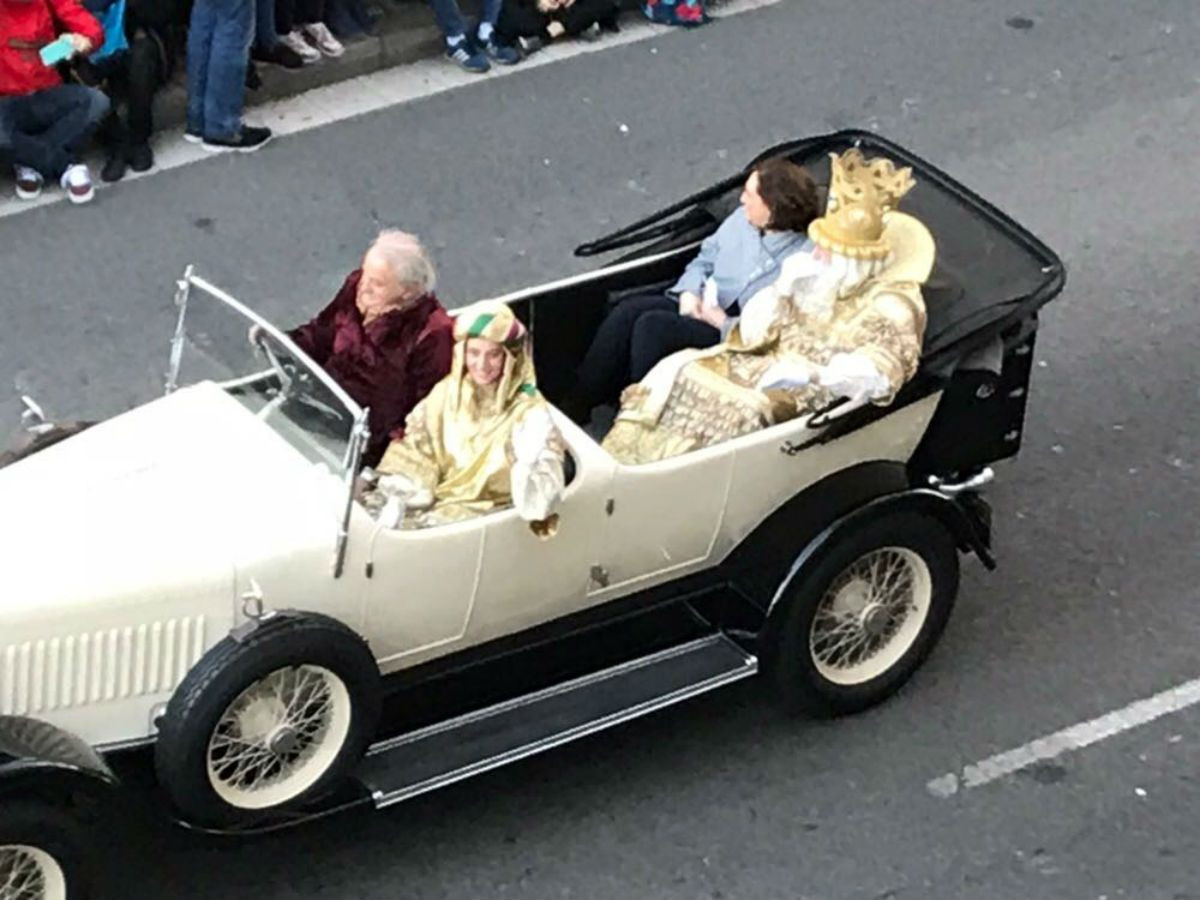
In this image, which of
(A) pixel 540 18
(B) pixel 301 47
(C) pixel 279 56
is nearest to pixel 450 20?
(A) pixel 540 18

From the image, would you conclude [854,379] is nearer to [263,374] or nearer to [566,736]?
[566,736]

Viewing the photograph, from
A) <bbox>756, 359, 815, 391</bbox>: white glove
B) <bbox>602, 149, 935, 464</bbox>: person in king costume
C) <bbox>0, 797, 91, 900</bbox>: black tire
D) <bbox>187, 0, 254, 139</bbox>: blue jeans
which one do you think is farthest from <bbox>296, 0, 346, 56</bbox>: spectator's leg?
<bbox>0, 797, 91, 900</bbox>: black tire

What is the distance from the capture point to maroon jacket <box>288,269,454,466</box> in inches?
223

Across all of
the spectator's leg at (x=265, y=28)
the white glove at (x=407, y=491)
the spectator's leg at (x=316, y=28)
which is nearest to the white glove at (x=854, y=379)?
the white glove at (x=407, y=491)

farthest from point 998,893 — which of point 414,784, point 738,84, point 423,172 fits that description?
point 738,84

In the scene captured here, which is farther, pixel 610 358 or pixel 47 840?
pixel 610 358

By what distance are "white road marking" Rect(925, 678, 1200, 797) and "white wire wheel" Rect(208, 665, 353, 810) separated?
69.9 inches

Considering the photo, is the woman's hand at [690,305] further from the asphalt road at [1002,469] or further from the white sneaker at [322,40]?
the white sneaker at [322,40]

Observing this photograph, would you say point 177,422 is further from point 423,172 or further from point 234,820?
point 423,172

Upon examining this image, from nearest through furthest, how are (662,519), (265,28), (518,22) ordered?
(662,519)
(265,28)
(518,22)

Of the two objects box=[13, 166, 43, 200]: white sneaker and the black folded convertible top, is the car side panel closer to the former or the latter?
the black folded convertible top

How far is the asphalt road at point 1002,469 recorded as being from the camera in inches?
224

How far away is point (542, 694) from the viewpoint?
564 cm

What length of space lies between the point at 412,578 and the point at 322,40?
5071 mm
